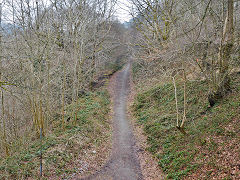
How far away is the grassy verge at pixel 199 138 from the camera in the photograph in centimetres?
528

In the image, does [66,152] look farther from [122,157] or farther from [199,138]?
[199,138]

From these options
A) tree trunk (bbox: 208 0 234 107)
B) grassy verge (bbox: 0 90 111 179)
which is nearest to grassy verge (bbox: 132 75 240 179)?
tree trunk (bbox: 208 0 234 107)

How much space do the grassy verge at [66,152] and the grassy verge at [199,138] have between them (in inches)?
112

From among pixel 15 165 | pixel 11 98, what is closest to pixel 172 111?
pixel 15 165

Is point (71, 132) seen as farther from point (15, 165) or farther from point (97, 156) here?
point (15, 165)

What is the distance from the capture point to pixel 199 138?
6691 millimetres

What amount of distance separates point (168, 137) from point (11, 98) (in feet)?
28.3

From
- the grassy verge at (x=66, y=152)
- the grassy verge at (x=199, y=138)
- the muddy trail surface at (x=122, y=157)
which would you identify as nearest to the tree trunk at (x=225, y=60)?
the grassy verge at (x=199, y=138)

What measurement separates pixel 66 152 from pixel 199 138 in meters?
5.69

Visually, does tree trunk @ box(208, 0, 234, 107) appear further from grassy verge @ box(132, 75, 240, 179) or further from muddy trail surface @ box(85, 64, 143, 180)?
muddy trail surface @ box(85, 64, 143, 180)

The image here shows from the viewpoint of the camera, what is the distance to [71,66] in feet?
34.5

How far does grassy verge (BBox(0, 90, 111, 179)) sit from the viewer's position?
629 cm

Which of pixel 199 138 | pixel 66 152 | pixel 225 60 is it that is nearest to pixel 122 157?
pixel 66 152

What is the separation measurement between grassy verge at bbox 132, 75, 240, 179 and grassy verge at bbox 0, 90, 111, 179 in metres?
2.85
